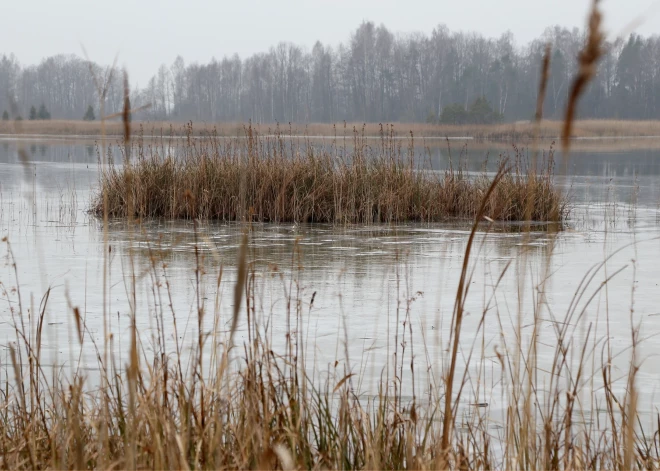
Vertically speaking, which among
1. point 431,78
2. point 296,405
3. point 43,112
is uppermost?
point 431,78

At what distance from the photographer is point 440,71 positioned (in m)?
71.4

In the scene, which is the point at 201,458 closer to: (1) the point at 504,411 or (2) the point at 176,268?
(1) the point at 504,411

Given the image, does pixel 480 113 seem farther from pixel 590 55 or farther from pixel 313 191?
pixel 590 55

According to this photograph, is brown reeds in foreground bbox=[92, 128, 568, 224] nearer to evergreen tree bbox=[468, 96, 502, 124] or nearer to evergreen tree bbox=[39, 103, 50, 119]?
evergreen tree bbox=[468, 96, 502, 124]

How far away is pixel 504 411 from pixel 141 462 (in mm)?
1604

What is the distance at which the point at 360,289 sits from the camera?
5613mm

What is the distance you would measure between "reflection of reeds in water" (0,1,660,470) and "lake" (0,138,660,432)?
68 mm

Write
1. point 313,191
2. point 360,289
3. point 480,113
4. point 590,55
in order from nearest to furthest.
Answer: point 590,55 < point 360,289 < point 313,191 < point 480,113

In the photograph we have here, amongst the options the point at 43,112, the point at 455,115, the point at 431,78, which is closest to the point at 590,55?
the point at 455,115

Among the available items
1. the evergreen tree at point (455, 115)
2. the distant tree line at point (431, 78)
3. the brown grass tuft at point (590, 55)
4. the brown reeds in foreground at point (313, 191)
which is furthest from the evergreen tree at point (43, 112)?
the brown grass tuft at point (590, 55)

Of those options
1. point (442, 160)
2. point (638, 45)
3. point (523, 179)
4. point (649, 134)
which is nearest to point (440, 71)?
point (638, 45)

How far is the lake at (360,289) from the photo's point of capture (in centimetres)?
322

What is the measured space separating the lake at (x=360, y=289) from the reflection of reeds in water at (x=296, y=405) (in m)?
0.07

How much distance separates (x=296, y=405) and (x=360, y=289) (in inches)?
125
